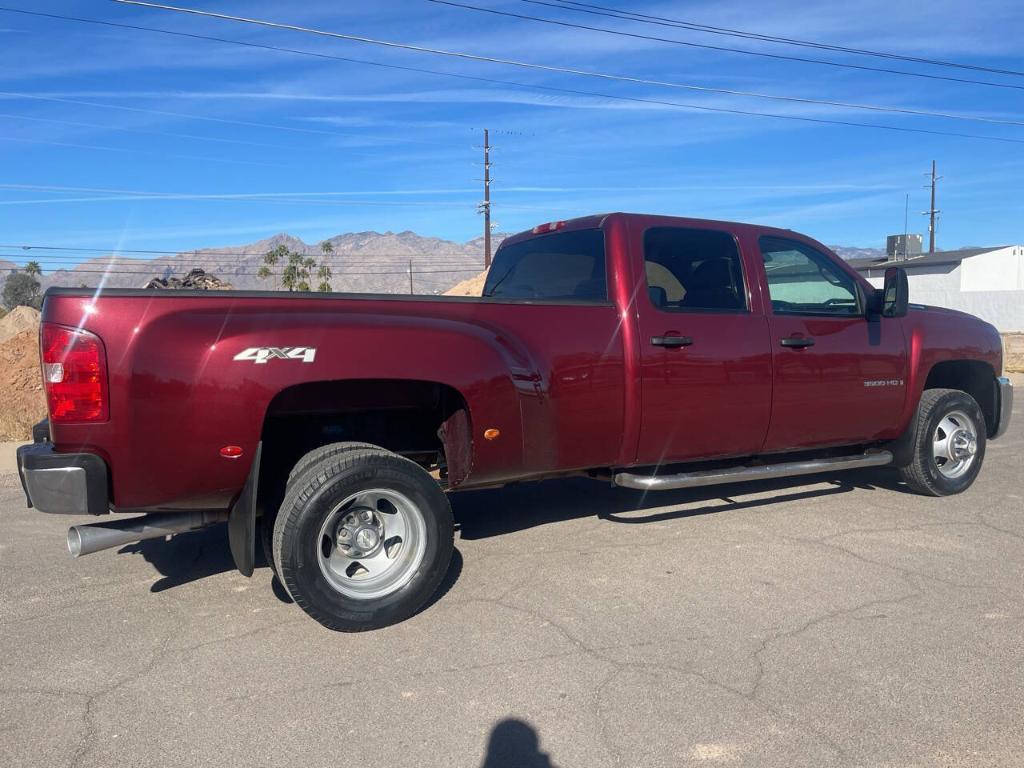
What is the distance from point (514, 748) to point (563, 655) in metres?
0.78

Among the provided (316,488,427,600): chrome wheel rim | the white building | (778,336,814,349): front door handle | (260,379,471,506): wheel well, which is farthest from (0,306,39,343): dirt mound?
the white building

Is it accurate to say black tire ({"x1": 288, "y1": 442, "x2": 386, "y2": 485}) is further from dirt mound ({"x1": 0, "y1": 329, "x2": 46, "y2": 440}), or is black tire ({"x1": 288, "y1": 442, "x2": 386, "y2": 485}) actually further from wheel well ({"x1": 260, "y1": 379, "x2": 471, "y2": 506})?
dirt mound ({"x1": 0, "y1": 329, "x2": 46, "y2": 440})

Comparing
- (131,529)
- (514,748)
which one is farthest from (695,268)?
(131,529)

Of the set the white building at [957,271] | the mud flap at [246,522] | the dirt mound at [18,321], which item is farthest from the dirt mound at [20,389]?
the white building at [957,271]

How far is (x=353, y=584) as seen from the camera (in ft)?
13.6

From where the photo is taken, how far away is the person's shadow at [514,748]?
9.57 ft

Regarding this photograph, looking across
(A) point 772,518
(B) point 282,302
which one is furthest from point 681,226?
(B) point 282,302

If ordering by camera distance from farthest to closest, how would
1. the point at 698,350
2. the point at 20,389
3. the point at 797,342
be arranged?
the point at 20,389 → the point at 797,342 → the point at 698,350

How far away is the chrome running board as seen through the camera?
16.6 feet

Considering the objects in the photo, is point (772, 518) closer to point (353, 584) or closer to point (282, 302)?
point (353, 584)

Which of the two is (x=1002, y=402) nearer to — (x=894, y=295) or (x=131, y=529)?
(x=894, y=295)

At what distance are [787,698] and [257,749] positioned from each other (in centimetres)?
201

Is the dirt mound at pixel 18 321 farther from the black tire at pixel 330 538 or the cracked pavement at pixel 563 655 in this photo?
the black tire at pixel 330 538

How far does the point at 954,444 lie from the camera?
21.4 ft
